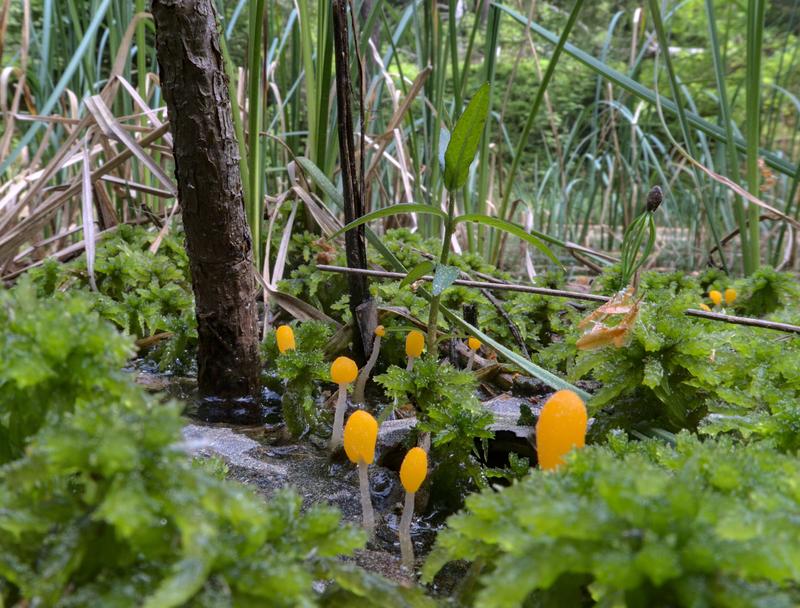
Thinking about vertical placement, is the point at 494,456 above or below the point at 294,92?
below

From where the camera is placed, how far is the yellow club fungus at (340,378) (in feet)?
3.92

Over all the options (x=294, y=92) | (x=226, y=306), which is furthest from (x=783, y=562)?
(x=294, y=92)

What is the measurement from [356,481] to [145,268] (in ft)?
3.73

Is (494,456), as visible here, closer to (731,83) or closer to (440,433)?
(440,433)

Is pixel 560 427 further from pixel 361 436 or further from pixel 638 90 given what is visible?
pixel 638 90

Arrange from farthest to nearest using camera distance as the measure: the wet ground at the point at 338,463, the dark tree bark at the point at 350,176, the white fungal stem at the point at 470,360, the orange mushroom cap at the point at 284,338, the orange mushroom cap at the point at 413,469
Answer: the white fungal stem at the point at 470,360
the orange mushroom cap at the point at 284,338
the dark tree bark at the point at 350,176
the wet ground at the point at 338,463
the orange mushroom cap at the point at 413,469

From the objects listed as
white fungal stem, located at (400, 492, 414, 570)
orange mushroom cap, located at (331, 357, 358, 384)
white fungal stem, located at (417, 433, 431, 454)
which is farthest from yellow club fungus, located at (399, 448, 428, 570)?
orange mushroom cap, located at (331, 357, 358, 384)

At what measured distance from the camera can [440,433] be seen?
3.59 ft

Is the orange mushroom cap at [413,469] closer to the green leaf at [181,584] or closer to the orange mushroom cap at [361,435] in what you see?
the orange mushroom cap at [361,435]

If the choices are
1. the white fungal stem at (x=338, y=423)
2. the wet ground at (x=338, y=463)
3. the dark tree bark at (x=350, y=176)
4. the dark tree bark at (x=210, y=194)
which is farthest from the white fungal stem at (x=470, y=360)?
the dark tree bark at (x=210, y=194)

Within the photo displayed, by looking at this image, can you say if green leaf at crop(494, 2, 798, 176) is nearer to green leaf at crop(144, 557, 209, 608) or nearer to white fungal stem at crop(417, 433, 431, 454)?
white fungal stem at crop(417, 433, 431, 454)

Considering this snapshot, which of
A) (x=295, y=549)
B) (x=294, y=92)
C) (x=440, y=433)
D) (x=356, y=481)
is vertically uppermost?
(x=294, y=92)

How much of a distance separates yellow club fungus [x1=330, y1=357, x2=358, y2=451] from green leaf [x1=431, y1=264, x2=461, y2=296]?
0.22 metres

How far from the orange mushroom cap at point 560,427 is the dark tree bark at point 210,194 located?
0.75 meters
